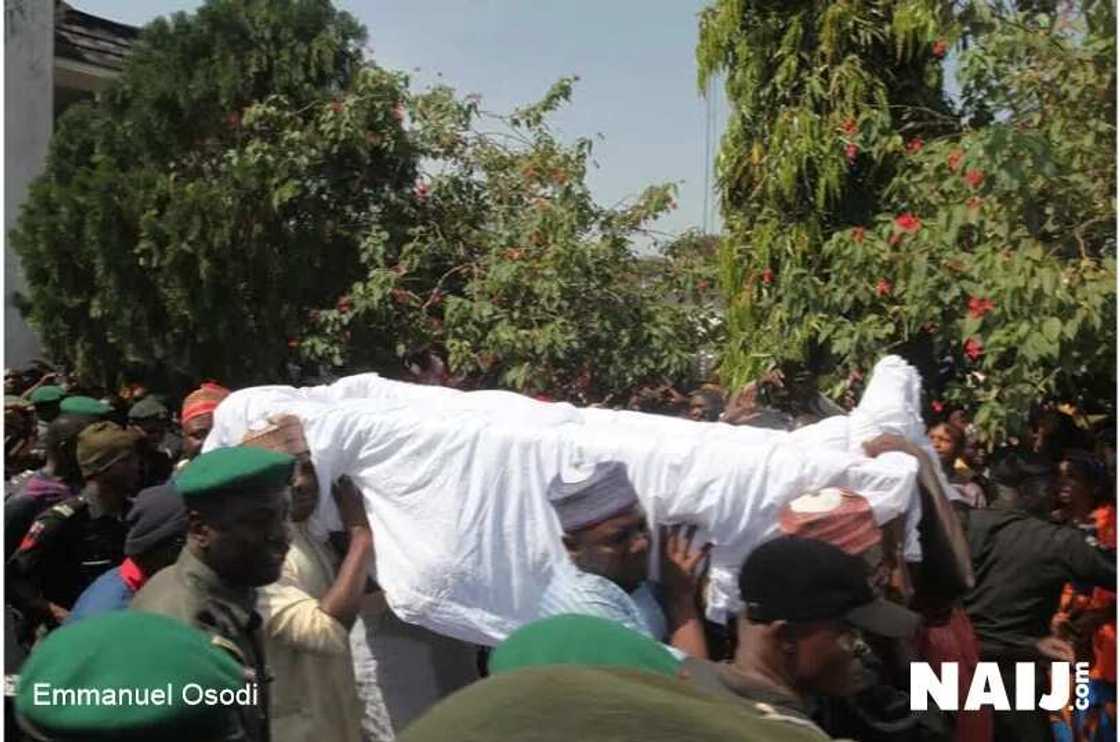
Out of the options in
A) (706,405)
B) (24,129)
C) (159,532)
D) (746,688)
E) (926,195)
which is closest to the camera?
(746,688)

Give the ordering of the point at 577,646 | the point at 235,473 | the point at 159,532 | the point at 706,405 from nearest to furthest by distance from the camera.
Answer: the point at 577,646 → the point at 235,473 → the point at 159,532 → the point at 706,405

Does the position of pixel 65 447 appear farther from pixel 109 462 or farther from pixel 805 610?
pixel 805 610

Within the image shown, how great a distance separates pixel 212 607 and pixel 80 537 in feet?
6.81

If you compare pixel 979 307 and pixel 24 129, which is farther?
pixel 24 129

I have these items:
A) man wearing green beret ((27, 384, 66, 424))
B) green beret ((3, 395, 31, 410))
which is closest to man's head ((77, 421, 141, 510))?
green beret ((3, 395, 31, 410))

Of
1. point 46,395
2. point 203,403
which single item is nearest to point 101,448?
point 203,403

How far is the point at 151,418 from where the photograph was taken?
6965 mm

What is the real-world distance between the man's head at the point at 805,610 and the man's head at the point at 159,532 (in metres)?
1.35

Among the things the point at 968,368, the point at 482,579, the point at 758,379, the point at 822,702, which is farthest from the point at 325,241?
the point at 822,702

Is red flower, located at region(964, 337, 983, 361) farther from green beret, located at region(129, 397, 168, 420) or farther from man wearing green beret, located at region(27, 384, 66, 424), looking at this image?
man wearing green beret, located at region(27, 384, 66, 424)

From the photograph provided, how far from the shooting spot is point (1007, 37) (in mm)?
4277

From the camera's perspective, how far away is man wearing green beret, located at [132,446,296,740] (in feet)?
8.82

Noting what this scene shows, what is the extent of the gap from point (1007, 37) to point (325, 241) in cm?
343

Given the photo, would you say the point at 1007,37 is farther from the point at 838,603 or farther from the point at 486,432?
the point at 838,603
